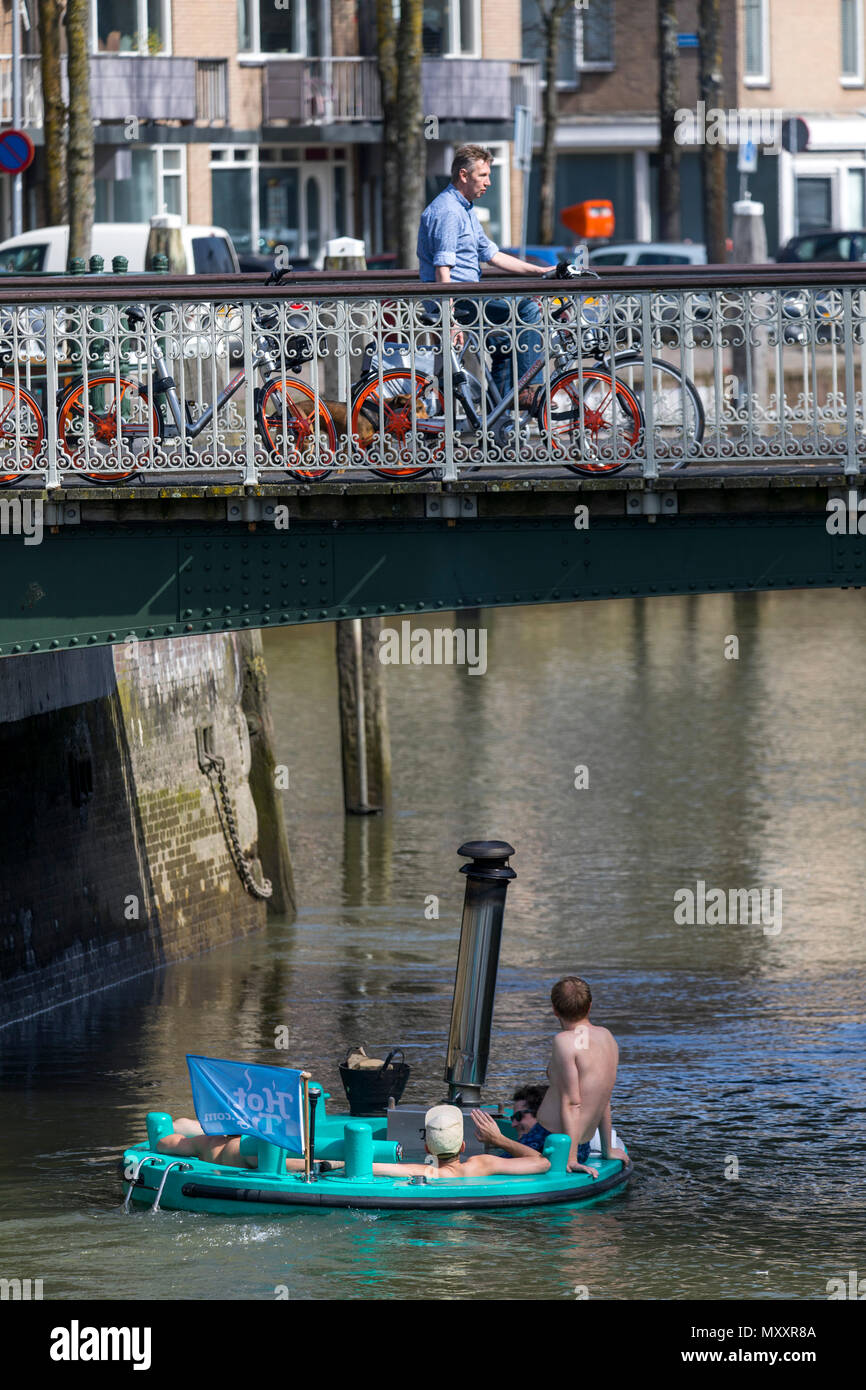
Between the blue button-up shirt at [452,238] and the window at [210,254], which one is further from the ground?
the window at [210,254]

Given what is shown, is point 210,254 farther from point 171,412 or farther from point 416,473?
point 416,473

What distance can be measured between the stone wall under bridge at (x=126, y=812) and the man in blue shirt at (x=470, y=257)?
202 inches

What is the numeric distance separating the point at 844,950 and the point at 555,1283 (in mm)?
9214

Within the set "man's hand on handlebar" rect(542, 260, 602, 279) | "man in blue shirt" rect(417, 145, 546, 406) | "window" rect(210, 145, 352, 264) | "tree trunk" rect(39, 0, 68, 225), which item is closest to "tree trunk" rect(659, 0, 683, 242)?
"window" rect(210, 145, 352, 264)

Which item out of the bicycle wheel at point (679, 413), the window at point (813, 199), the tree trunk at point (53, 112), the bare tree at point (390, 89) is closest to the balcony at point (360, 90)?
the window at point (813, 199)

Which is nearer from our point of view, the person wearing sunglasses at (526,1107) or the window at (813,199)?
the person wearing sunglasses at (526,1107)

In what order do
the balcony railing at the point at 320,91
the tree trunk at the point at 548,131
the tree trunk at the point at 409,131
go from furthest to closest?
the tree trunk at the point at 548,131 → the balcony railing at the point at 320,91 → the tree trunk at the point at 409,131

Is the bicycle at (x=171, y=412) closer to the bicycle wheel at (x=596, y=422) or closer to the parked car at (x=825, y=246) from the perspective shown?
the bicycle wheel at (x=596, y=422)

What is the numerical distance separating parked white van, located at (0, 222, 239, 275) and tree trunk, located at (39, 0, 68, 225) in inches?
20.8

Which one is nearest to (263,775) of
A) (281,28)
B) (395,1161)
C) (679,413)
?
(679,413)

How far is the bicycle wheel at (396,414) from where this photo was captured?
16.3 m

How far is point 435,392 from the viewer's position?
16.5m

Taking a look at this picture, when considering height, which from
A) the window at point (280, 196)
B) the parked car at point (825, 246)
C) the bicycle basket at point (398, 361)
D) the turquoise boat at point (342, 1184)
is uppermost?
the window at point (280, 196)
